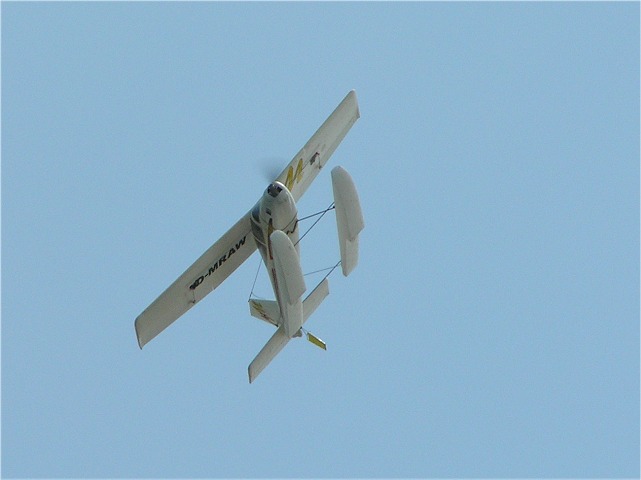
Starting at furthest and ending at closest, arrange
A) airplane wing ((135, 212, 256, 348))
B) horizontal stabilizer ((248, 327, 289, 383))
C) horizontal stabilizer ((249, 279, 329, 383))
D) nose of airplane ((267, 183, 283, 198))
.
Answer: horizontal stabilizer ((249, 279, 329, 383))
horizontal stabilizer ((248, 327, 289, 383))
airplane wing ((135, 212, 256, 348))
nose of airplane ((267, 183, 283, 198))

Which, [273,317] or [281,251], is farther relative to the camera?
[273,317]

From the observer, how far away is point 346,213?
21.7 metres

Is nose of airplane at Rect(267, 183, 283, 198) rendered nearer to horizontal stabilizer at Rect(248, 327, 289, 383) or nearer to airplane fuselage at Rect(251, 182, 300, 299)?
Answer: airplane fuselage at Rect(251, 182, 300, 299)

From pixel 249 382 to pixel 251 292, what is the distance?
82.6 inches

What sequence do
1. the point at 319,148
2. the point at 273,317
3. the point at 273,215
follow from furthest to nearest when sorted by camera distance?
the point at 273,317
the point at 319,148
the point at 273,215

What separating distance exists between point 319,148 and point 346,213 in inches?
125

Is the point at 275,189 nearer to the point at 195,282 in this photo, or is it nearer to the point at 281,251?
the point at 281,251

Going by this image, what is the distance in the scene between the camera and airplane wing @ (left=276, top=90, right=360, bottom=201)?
23.6 metres

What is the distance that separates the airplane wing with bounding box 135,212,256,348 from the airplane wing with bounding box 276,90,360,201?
4.49ft

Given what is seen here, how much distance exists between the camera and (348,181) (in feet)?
70.3

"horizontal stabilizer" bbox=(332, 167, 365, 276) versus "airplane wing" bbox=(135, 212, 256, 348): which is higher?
"horizontal stabilizer" bbox=(332, 167, 365, 276)

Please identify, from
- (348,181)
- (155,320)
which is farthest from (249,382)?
(348,181)

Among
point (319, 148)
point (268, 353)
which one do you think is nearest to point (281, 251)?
point (319, 148)

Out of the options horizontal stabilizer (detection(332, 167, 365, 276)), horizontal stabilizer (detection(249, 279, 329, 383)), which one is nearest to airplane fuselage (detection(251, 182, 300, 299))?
horizontal stabilizer (detection(332, 167, 365, 276))
